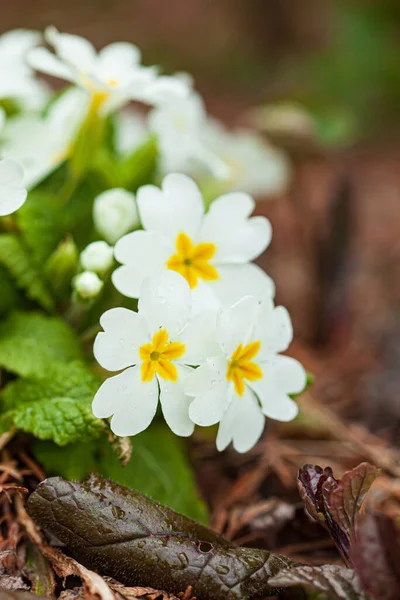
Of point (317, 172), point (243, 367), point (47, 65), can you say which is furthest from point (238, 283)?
point (317, 172)

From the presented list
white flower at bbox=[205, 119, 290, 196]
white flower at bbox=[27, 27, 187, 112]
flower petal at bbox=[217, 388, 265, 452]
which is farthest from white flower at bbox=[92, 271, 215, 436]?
white flower at bbox=[205, 119, 290, 196]

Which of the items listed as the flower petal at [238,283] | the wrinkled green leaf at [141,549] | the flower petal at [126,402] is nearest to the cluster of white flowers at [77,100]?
the flower petal at [238,283]

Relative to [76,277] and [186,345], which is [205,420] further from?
[76,277]

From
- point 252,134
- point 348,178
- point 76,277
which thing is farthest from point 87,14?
point 76,277

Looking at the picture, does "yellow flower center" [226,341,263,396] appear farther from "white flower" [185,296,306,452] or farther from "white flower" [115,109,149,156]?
"white flower" [115,109,149,156]

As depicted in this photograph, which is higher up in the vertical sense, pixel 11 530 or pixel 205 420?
pixel 205 420

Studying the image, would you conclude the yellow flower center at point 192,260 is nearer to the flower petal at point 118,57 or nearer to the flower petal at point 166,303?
the flower petal at point 166,303

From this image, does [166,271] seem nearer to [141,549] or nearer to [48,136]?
[141,549]
